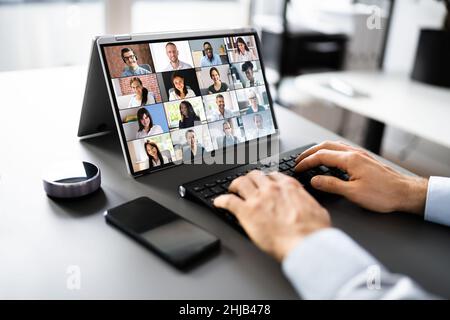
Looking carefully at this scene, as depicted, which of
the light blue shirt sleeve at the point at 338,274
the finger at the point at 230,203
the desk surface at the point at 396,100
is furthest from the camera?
the desk surface at the point at 396,100

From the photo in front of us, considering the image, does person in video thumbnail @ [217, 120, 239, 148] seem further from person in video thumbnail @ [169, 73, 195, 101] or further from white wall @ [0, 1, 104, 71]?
white wall @ [0, 1, 104, 71]

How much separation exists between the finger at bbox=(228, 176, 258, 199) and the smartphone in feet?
0.28

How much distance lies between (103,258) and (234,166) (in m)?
0.34

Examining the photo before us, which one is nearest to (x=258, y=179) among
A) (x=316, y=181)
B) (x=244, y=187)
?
(x=244, y=187)

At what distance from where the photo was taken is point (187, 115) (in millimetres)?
780

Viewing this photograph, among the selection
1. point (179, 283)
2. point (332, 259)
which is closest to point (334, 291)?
point (332, 259)

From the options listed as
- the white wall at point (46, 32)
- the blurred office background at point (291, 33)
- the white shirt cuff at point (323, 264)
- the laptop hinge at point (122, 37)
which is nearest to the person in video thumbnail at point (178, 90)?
the laptop hinge at point (122, 37)

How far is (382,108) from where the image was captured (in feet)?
4.57

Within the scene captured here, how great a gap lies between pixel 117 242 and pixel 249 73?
49cm

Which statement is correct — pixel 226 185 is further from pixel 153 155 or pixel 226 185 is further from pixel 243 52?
pixel 243 52

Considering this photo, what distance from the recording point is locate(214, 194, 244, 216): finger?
59 cm

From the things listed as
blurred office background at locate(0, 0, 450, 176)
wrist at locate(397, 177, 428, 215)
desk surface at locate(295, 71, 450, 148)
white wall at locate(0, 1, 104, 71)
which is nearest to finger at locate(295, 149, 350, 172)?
wrist at locate(397, 177, 428, 215)

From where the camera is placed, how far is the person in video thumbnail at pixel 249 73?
2.89 ft

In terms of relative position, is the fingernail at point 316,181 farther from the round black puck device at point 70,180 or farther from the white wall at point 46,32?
the white wall at point 46,32
